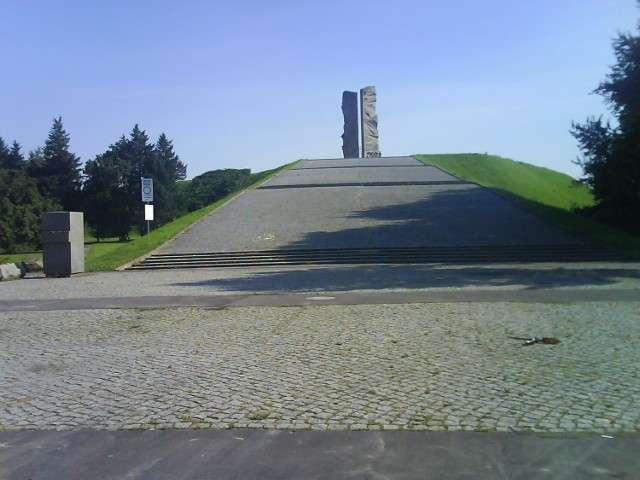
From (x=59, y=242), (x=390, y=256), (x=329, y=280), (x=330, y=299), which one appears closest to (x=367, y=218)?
(x=390, y=256)

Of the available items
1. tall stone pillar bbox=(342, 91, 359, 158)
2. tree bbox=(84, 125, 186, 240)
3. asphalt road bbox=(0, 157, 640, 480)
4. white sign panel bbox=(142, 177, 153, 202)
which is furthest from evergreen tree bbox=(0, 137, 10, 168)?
asphalt road bbox=(0, 157, 640, 480)

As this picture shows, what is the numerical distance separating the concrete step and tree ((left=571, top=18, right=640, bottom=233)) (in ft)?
18.4

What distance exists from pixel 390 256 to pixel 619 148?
12035mm

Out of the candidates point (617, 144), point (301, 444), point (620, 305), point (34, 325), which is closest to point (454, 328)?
point (620, 305)

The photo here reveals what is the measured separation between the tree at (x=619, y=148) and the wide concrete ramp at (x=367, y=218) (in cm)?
357

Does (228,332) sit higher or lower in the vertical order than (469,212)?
lower

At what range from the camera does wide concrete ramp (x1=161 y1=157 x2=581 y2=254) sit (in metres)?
27.3

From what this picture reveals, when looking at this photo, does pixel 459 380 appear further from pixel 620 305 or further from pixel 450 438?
pixel 620 305

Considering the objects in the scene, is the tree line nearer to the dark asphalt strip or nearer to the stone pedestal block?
the stone pedestal block

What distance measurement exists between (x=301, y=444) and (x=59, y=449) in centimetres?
194

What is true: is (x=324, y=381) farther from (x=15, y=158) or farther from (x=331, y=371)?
(x=15, y=158)

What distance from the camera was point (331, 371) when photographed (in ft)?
23.7

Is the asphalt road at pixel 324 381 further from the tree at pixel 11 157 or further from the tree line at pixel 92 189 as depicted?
the tree at pixel 11 157

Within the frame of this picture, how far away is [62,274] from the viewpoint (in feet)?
73.6
